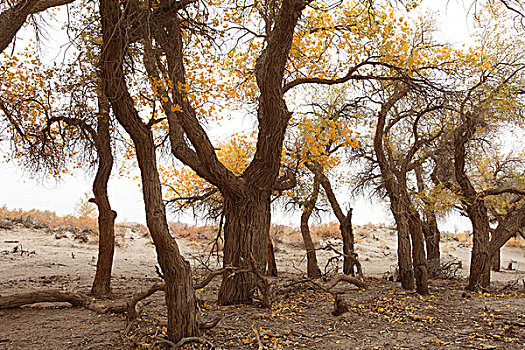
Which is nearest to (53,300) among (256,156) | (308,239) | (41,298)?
(41,298)

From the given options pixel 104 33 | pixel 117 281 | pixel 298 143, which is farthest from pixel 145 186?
pixel 117 281

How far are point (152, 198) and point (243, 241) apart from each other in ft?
9.85

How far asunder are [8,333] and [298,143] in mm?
7254

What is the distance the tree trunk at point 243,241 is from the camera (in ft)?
22.2

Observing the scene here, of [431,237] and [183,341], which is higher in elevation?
[431,237]

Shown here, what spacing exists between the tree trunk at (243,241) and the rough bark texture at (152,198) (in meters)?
2.46

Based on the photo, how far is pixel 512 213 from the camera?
9.52m

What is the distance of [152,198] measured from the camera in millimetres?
4184

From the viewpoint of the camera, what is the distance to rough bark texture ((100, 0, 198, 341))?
162 inches

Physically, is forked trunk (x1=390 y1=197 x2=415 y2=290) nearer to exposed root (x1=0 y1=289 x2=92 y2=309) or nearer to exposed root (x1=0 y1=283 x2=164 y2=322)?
exposed root (x1=0 y1=283 x2=164 y2=322)

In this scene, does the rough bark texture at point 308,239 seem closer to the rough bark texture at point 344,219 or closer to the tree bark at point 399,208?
the rough bark texture at point 344,219

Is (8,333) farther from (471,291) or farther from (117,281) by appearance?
(471,291)

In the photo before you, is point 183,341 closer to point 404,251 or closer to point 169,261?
point 169,261

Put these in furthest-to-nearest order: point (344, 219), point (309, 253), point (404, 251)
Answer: point (309, 253), point (344, 219), point (404, 251)
